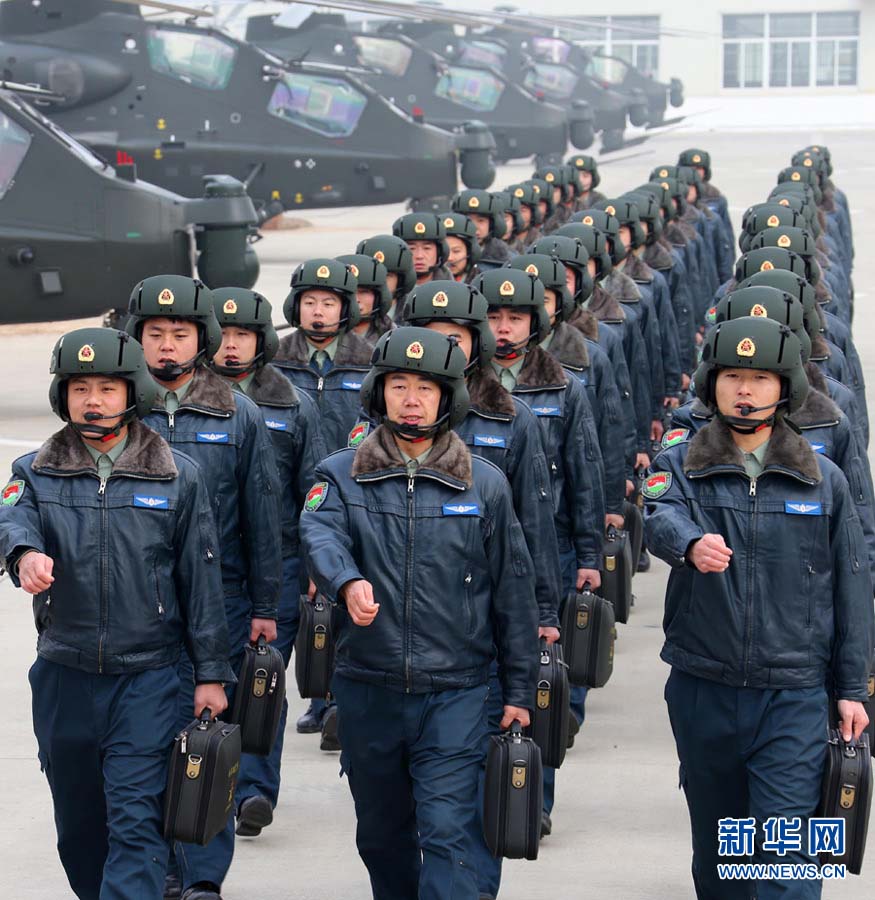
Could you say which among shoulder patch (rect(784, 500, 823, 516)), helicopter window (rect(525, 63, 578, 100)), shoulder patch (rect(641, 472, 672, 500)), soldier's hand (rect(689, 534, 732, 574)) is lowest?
helicopter window (rect(525, 63, 578, 100))

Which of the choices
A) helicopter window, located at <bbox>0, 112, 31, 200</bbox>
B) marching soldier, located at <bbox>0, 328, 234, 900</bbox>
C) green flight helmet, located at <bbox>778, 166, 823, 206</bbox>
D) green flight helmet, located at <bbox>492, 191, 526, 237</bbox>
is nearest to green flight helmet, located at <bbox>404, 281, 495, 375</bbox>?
marching soldier, located at <bbox>0, 328, 234, 900</bbox>

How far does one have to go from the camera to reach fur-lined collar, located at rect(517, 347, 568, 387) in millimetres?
7625

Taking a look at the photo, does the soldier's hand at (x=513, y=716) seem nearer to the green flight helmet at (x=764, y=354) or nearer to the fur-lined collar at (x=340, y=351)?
the green flight helmet at (x=764, y=354)

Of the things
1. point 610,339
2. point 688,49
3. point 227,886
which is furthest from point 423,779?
point 688,49

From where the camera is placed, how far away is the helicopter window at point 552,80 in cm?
4238

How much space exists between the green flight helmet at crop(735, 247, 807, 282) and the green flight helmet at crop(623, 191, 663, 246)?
3452 millimetres

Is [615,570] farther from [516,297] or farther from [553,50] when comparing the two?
[553,50]

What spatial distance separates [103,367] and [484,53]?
35.6m

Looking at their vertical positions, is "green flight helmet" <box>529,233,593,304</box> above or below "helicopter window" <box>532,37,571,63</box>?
above

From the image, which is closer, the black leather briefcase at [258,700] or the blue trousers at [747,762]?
the blue trousers at [747,762]

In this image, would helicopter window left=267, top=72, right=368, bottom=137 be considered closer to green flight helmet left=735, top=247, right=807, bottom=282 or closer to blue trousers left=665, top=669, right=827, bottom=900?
green flight helmet left=735, top=247, right=807, bottom=282

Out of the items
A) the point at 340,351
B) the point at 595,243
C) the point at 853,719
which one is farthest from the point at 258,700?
the point at 595,243

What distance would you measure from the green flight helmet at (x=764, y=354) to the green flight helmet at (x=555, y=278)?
2713mm

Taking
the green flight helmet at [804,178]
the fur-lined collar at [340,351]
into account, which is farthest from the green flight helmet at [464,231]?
the green flight helmet at [804,178]
